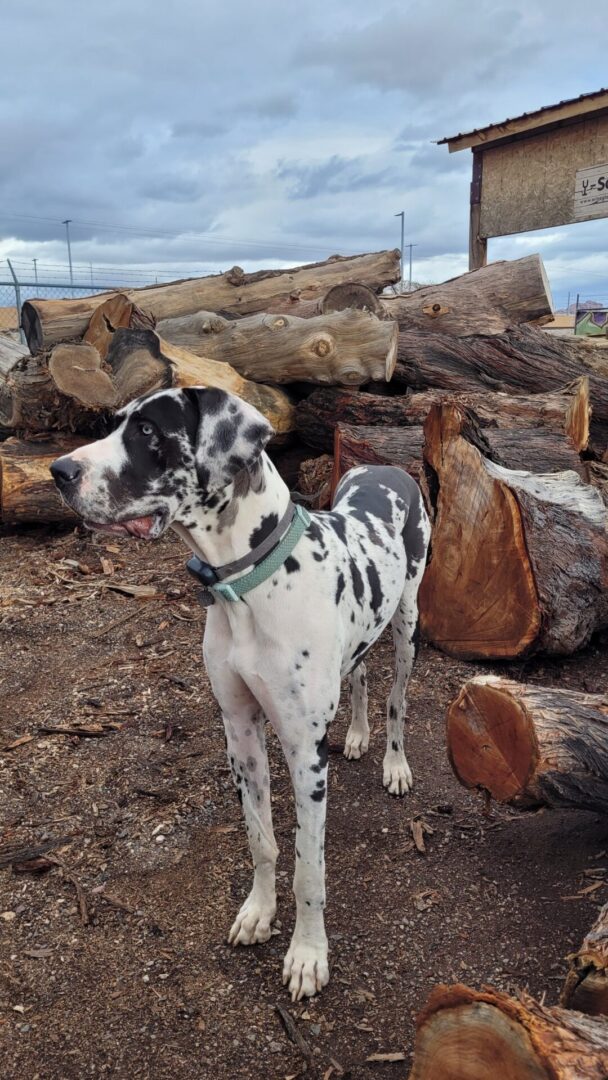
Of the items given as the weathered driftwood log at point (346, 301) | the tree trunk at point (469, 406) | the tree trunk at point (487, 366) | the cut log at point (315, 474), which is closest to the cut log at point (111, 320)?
the weathered driftwood log at point (346, 301)

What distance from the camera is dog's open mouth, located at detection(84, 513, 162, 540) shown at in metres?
2.46

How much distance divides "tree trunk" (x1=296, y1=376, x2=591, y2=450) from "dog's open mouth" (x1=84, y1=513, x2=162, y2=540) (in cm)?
398

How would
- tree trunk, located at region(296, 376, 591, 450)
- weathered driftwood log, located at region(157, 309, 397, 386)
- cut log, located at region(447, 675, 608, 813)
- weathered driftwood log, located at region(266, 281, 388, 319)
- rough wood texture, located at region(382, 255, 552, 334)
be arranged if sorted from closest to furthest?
1. cut log, located at region(447, 675, 608, 813)
2. tree trunk, located at region(296, 376, 591, 450)
3. weathered driftwood log, located at region(157, 309, 397, 386)
4. weathered driftwood log, located at region(266, 281, 388, 319)
5. rough wood texture, located at region(382, 255, 552, 334)

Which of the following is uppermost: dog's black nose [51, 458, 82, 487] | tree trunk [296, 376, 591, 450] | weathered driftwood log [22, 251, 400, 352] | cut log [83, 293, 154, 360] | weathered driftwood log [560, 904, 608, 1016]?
weathered driftwood log [22, 251, 400, 352]

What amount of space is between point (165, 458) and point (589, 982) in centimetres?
190

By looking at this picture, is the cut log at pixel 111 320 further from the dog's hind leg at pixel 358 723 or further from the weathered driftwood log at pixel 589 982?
the weathered driftwood log at pixel 589 982

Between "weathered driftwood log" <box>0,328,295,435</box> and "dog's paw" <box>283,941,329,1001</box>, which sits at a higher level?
"weathered driftwood log" <box>0,328,295,435</box>

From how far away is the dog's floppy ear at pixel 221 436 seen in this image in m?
2.43

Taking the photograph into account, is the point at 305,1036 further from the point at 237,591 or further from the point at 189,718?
the point at 189,718

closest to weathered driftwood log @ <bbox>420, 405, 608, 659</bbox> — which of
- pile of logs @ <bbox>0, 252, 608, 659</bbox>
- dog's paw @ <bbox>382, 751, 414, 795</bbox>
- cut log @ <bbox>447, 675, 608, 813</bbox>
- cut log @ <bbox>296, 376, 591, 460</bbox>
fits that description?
pile of logs @ <bbox>0, 252, 608, 659</bbox>

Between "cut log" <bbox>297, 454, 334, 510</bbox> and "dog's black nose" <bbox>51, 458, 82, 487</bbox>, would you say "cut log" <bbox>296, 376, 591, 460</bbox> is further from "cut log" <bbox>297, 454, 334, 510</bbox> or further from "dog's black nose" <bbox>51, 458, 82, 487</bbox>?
"dog's black nose" <bbox>51, 458, 82, 487</bbox>

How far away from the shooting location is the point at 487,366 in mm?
7594

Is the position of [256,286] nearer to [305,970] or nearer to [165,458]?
[165,458]

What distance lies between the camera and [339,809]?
3797mm
